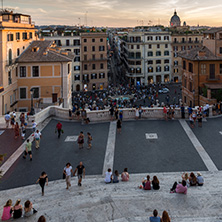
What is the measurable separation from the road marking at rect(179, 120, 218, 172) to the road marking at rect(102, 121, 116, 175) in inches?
214

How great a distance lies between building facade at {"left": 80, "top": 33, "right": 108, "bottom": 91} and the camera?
3041 inches

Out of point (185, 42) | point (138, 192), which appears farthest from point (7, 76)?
point (185, 42)

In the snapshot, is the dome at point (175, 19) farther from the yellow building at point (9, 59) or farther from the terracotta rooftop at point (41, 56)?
the terracotta rooftop at point (41, 56)

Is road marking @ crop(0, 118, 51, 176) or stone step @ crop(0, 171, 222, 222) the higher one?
road marking @ crop(0, 118, 51, 176)

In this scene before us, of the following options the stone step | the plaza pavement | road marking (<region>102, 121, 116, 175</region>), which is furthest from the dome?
the stone step

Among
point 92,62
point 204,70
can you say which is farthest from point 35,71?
point 92,62

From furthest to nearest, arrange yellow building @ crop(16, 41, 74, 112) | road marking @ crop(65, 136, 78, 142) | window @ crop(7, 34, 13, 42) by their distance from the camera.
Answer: yellow building @ crop(16, 41, 74, 112) → window @ crop(7, 34, 13, 42) → road marking @ crop(65, 136, 78, 142)

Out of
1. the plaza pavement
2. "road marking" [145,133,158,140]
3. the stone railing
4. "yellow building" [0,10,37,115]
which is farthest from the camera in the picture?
"yellow building" [0,10,37,115]

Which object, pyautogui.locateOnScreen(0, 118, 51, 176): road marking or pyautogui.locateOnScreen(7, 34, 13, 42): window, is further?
pyautogui.locateOnScreen(7, 34, 13, 42): window

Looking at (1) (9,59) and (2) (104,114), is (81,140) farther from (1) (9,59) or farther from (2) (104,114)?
(1) (9,59)

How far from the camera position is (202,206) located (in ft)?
37.4

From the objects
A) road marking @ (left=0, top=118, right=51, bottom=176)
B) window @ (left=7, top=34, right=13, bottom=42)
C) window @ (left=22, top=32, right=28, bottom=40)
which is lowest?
road marking @ (left=0, top=118, right=51, bottom=176)

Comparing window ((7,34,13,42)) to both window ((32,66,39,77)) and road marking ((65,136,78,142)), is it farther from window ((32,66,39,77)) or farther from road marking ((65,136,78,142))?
road marking ((65,136,78,142))

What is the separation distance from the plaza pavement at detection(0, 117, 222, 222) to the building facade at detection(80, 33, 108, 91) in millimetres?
52027
